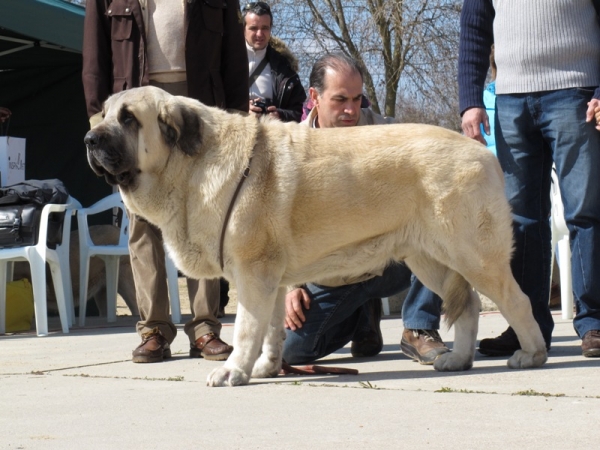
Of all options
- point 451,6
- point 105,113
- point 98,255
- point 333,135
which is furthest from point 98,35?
point 451,6

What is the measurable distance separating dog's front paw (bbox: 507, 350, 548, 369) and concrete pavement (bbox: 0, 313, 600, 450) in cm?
7

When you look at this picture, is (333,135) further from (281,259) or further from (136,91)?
(136,91)

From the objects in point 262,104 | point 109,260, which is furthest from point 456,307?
point 109,260

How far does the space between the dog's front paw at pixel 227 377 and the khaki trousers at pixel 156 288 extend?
4.24 ft

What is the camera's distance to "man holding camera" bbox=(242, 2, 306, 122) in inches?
330

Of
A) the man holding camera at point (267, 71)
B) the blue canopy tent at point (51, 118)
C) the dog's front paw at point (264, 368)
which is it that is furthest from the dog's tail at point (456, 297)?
the blue canopy tent at point (51, 118)

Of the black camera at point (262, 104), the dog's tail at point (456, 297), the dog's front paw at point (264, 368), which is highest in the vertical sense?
the black camera at point (262, 104)

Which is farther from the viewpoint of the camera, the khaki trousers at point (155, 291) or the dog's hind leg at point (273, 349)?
the khaki trousers at point (155, 291)

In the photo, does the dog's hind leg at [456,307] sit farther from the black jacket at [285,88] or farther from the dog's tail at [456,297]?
the black jacket at [285,88]

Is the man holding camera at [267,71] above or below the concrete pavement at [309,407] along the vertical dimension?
above

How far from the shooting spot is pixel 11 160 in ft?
30.8

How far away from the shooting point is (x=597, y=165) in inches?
210

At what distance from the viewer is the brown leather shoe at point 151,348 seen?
5.86 meters

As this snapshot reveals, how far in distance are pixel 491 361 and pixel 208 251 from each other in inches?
69.3
